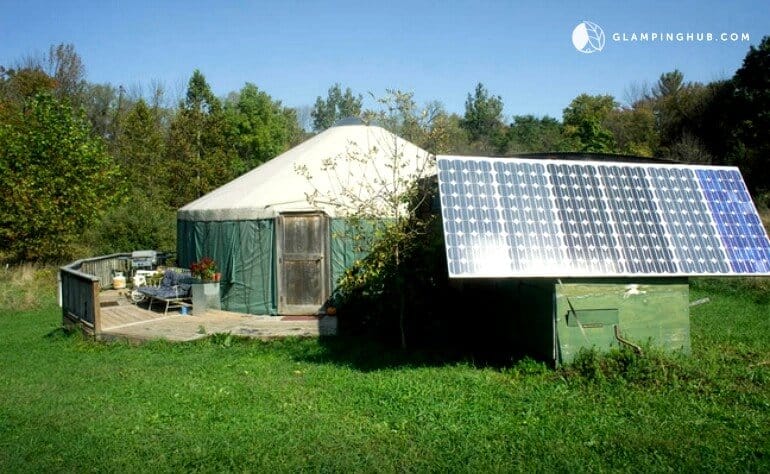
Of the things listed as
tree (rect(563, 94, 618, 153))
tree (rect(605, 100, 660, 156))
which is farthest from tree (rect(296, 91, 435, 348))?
tree (rect(605, 100, 660, 156))

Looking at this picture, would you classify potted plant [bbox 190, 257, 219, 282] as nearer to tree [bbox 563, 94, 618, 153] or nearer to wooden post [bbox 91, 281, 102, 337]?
wooden post [bbox 91, 281, 102, 337]

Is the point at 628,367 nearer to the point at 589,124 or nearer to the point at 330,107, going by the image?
the point at 589,124

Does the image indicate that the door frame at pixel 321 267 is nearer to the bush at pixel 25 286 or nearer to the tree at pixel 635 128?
the bush at pixel 25 286

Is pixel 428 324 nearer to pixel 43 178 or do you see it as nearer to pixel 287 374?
pixel 287 374

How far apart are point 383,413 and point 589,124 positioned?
2517cm

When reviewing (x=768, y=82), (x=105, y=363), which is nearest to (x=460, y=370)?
(x=105, y=363)

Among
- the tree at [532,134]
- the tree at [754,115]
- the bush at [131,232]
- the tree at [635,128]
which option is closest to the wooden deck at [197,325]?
the bush at [131,232]

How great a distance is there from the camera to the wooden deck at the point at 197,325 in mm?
8477

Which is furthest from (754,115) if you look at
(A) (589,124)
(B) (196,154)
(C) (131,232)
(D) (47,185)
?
(D) (47,185)

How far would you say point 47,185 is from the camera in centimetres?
1587

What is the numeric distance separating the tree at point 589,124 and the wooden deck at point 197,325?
1931 centimetres

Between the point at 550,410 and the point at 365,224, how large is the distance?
485cm

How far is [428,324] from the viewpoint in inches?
307

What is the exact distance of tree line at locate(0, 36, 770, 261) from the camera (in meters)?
15.8
